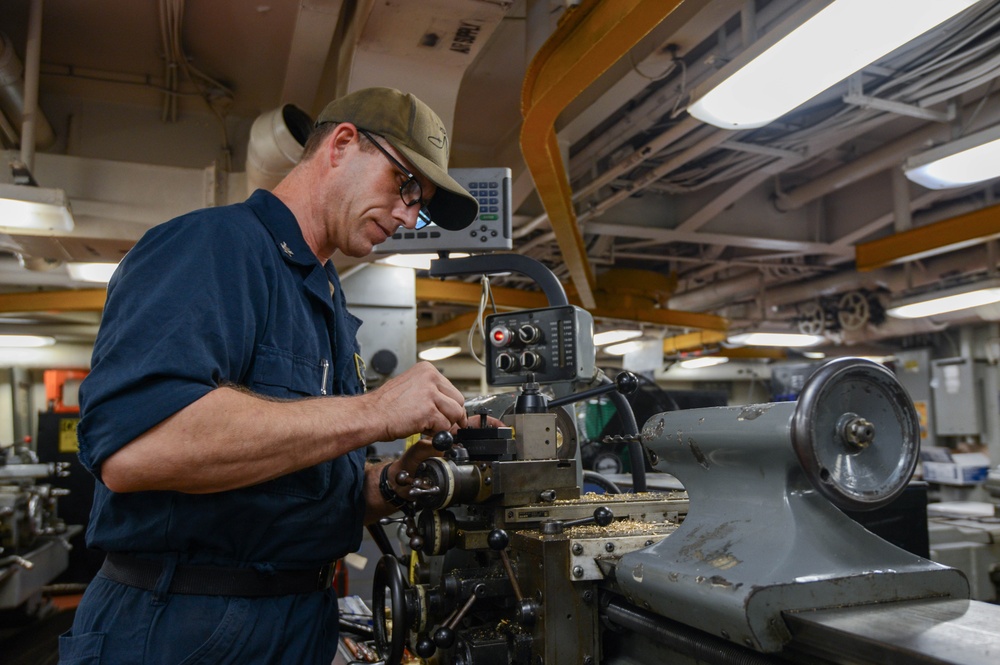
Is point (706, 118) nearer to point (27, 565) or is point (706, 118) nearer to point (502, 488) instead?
point (502, 488)

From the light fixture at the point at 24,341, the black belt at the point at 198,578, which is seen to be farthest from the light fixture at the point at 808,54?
the light fixture at the point at 24,341

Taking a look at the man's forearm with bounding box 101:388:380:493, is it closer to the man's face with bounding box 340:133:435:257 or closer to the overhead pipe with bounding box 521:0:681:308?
the man's face with bounding box 340:133:435:257

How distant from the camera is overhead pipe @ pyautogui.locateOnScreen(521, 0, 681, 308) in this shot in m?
1.71

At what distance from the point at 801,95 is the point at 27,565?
13.1 ft

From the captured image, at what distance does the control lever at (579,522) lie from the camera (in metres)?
1.09

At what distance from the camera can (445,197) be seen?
134 cm

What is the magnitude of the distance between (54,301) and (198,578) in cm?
507

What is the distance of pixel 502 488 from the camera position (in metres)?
1.14

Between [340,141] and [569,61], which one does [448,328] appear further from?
[340,141]

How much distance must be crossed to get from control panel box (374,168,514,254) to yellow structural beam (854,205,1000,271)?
2692mm

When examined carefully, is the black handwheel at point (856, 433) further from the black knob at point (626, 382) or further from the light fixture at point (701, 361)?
the light fixture at point (701, 361)

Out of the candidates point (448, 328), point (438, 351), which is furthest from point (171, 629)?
point (438, 351)

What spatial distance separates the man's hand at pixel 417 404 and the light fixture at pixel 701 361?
7828mm

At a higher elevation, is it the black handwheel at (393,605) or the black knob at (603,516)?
the black knob at (603,516)
